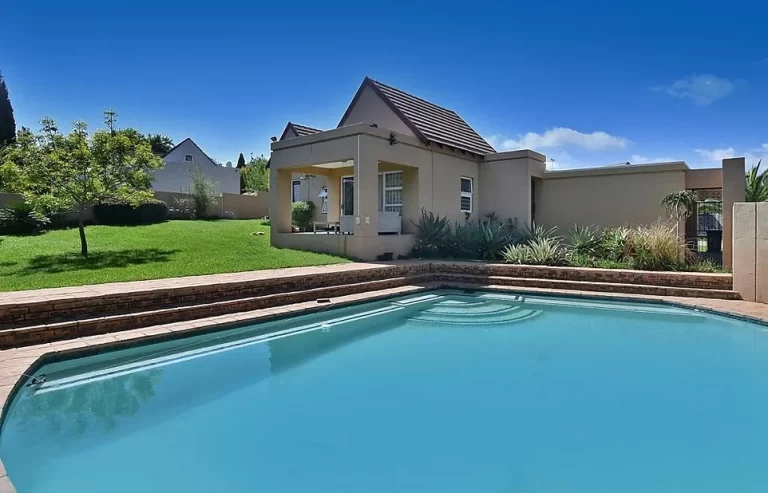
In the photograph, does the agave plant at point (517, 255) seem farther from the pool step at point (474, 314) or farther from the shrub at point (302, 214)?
the shrub at point (302, 214)

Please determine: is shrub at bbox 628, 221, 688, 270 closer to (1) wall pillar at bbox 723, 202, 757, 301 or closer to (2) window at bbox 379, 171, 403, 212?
(1) wall pillar at bbox 723, 202, 757, 301

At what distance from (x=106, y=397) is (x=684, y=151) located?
1017 inches

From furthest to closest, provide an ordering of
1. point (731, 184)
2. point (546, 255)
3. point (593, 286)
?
point (546, 255) < point (731, 184) < point (593, 286)

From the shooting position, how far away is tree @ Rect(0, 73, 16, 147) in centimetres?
3731

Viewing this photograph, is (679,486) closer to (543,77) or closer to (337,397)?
(337,397)

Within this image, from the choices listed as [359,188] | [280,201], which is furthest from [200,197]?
[359,188]

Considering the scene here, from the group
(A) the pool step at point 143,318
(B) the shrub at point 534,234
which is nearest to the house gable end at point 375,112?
(B) the shrub at point 534,234

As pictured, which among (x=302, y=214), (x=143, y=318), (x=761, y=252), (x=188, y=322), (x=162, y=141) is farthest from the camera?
(x=162, y=141)

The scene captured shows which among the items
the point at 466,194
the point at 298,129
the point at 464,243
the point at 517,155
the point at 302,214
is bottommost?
the point at 464,243

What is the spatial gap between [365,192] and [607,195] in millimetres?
10304

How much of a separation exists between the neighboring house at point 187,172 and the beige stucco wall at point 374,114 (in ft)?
47.9

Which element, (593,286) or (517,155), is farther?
(517,155)

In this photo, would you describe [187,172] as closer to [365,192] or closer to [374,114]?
[374,114]

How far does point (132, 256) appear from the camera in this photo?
14328 millimetres
